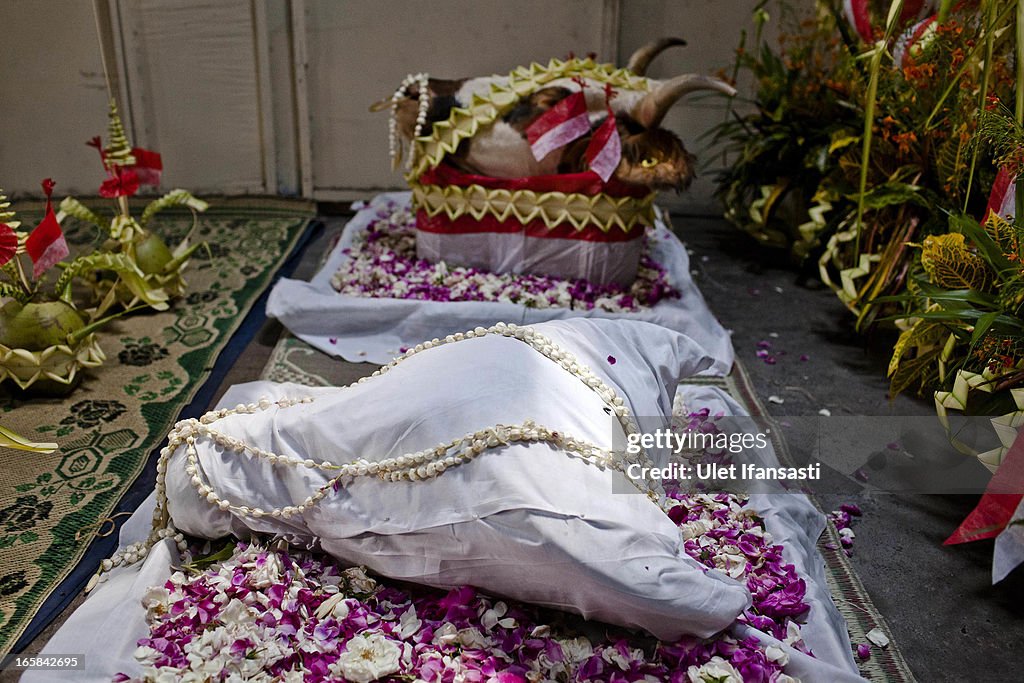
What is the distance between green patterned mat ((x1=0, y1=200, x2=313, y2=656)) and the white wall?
66cm

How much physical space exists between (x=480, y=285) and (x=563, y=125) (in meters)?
0.58

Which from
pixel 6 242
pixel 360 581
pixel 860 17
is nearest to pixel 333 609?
pixel 360 581

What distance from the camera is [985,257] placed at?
1.82 metres

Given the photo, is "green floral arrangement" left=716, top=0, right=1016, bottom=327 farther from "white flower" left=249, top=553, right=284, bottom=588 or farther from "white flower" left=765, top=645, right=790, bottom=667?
"white flower" left=249, top=553, right=284, bottom=588

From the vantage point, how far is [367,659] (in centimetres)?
134

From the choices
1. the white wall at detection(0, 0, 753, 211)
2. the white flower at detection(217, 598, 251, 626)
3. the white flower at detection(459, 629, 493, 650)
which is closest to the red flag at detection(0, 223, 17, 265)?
the white flower at detection(217, 598, 251, 626)

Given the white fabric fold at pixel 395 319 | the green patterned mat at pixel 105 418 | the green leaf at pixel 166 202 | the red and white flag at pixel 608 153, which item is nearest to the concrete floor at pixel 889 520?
the white fabric fold at pixel 395 319

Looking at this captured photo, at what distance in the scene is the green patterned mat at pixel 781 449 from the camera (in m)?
1.52

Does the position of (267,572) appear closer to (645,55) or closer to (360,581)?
(360,581)

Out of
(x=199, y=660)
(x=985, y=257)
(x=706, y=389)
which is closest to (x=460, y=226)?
(x=706, y=389)

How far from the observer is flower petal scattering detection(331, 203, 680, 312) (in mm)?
2811

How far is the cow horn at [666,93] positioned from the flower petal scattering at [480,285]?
21.5 inches

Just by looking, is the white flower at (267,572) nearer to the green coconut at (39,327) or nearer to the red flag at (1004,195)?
the green coconut at (39,327)

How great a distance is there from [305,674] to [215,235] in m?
2.61
